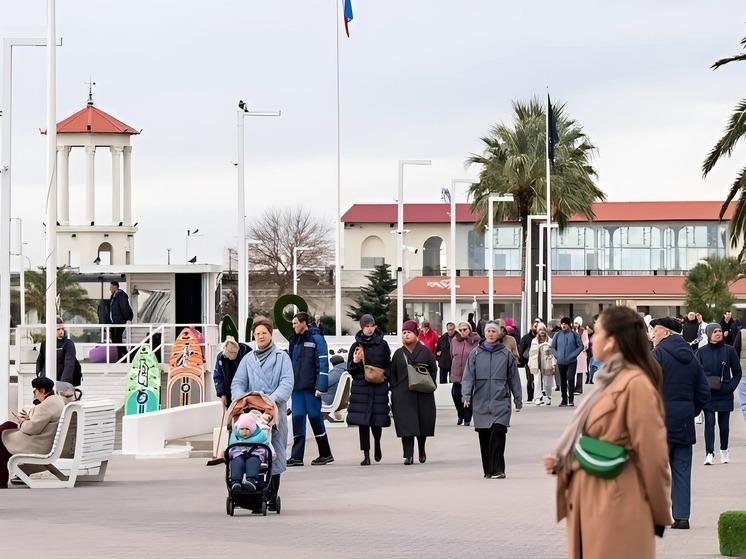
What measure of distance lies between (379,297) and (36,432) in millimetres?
74480

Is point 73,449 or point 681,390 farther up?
point 681,390

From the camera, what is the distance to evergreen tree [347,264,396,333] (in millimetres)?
90000

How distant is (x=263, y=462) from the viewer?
42.7 ft

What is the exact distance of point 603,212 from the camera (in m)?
92.9

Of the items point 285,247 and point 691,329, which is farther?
point 285,247

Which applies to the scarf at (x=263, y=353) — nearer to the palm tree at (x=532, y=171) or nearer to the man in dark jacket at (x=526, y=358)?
the man in dark jacket at (x=526, y=358)

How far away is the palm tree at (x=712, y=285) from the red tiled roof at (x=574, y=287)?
2.46 metres

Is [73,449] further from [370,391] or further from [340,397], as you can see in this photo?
[340,397]

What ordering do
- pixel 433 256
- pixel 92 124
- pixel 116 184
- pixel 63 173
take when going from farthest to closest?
pixel 433 256 → pixel 92 124 → pixel 116 184 → pixel 63 173

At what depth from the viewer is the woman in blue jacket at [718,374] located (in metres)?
18.1

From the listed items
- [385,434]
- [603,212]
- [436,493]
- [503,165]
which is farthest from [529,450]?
[603,212]

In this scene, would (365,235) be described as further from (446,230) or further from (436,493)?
(436,493)

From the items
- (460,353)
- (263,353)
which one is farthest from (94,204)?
(263,353)

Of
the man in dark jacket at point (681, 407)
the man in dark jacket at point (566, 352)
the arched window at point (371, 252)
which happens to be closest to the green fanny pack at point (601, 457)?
the man in dark jacket at point (681, 407)
